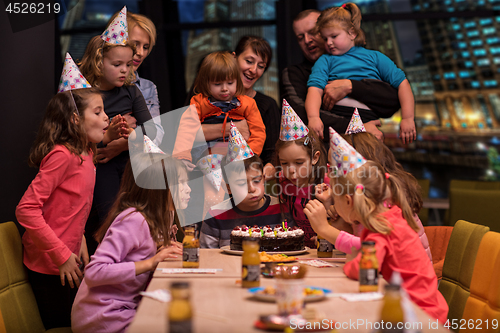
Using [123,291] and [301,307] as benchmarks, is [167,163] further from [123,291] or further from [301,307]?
[301,307]

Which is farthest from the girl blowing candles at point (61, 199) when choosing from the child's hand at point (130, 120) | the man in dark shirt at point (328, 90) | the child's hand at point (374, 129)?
the child's hand at point (374, 129)

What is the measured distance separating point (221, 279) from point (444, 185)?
476 centimetres

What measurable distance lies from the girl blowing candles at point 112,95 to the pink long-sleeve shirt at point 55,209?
0.29 metres

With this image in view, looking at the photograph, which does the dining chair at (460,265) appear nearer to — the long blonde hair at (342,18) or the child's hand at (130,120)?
the long blonde hair at (342,18)

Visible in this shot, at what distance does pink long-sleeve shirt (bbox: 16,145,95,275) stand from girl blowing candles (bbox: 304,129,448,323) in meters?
1.31

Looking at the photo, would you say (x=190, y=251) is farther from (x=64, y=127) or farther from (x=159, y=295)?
(x=64, y=127)

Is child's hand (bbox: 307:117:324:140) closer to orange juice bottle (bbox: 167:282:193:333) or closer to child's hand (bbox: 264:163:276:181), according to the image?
child's hand (bbox: 264:163:276:181)

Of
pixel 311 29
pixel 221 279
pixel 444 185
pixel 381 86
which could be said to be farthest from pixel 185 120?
pixel 444 185

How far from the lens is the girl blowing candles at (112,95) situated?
2.61m

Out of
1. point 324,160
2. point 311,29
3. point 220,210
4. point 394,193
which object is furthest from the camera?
point 311,29

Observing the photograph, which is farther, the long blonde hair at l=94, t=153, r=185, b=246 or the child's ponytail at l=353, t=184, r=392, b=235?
the long blonde hair at l=94, t=153, r=185, b=246

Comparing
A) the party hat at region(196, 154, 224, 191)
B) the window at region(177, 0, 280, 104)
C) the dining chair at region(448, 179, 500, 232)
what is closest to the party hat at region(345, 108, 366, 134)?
the party hat at region(196, 154, 224, 191)

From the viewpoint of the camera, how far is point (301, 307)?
1.23m

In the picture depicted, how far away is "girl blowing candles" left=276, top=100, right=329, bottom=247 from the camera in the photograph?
2756 mm
